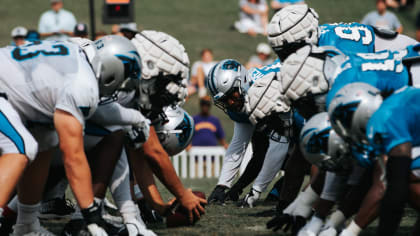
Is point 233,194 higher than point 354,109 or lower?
lower

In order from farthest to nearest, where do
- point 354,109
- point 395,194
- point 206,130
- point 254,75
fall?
point 206,130
point 254,75
point 354,109
point 395,194

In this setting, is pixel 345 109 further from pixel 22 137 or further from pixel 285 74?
pixel 22 137

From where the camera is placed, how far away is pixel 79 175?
4.15 meters

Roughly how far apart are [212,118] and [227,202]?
17.8ft

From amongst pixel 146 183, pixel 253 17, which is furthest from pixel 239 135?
pixel 253 17

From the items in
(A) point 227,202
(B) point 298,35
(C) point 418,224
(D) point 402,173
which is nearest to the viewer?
(D) point 402,173

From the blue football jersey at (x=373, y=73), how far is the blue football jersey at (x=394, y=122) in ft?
1.36

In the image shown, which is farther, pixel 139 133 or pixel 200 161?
pixel 200 161

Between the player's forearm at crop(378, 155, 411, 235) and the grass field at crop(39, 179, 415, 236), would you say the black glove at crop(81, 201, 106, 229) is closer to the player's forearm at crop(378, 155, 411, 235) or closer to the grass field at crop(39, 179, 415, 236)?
the grass field at crop(39, 179, 415, 236)

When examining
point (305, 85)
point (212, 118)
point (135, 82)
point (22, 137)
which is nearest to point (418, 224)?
point (305, 85)

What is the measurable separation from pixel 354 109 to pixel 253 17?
15.0 m

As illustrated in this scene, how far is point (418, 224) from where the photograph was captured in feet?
13.8

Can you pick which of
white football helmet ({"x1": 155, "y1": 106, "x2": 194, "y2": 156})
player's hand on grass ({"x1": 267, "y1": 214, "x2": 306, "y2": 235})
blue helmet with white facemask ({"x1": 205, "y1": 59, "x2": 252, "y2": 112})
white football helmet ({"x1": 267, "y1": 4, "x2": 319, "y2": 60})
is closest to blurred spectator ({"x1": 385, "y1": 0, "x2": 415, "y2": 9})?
blue helmet with white facemask ({"x1": 205, "y1": 59, "x2": 252, "y2": 112})

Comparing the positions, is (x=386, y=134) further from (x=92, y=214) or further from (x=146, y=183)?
(x=146, y=183)
